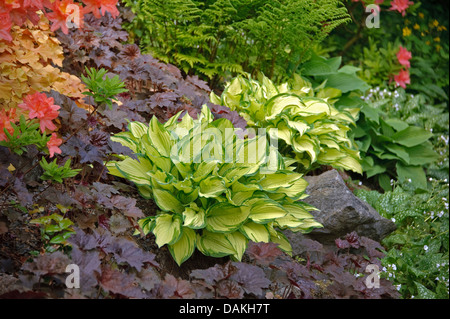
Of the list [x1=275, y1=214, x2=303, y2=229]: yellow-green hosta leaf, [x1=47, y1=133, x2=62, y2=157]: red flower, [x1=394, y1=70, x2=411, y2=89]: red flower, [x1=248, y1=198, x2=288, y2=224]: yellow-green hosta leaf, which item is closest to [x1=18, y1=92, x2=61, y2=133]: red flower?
[x1=47, y1=133, x2=62, y2=157]: red flower

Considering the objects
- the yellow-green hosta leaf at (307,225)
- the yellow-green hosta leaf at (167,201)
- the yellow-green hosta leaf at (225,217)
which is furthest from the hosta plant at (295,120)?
the yellow-green hosta leaf at (167,201)

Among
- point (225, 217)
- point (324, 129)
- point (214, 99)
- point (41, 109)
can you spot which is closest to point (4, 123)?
point (41, 109)

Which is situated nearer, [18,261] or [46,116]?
[18,261]

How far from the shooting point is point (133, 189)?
2.41 m

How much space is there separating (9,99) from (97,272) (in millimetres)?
1142

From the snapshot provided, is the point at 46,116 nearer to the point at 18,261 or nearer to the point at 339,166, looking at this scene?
the point at 18,261

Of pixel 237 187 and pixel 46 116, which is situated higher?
pixel 46 116

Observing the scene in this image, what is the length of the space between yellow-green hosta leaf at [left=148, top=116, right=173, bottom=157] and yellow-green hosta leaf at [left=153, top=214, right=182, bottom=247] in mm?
366

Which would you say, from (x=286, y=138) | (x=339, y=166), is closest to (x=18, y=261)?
(x=286, y=138)

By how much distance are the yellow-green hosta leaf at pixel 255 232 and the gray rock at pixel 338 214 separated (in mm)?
603

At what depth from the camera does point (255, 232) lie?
2223 millimetres

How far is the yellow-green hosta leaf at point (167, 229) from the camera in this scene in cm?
205

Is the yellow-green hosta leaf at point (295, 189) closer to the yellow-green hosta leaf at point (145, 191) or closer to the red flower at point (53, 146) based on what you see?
the yellow-green hosta leaf at point (145, 191)
